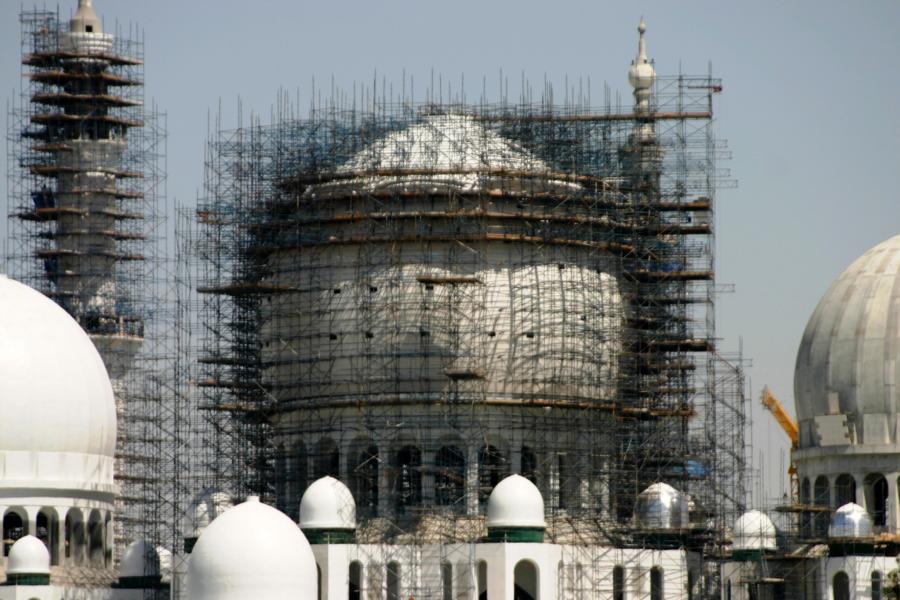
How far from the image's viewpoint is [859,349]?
370ft

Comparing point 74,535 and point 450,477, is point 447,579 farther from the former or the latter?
point 74,535

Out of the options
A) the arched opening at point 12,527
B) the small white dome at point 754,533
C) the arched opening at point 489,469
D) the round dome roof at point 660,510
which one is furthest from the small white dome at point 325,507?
the small white dome at point 754,533

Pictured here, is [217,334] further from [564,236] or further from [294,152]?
[564,236]

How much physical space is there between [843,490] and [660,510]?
839cm

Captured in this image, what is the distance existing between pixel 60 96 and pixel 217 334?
26.2 m

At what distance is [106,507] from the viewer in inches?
4498

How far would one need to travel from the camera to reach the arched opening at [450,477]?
11088 centimetres

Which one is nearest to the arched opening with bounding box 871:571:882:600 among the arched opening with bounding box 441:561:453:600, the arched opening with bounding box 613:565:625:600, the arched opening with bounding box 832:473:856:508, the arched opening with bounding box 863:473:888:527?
the arched opening with bounding box 863:473:888:527

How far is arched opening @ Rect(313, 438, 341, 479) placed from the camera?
113 metres

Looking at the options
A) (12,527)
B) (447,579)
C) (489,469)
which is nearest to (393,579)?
(447,579)

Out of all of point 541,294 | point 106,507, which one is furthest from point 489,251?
point 106,507

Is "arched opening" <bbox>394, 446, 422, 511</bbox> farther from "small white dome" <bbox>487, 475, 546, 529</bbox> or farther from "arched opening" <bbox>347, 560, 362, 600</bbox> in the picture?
"small white dome" <bbox>487, 475, 546, 529</bbox>

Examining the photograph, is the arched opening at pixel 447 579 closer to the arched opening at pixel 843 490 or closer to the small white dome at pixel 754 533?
the small white dome at pixel 754 533

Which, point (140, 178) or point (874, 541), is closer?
point (874, 541)
